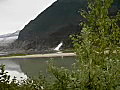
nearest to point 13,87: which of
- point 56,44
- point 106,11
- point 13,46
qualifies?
point 106,11

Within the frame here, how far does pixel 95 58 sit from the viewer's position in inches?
269

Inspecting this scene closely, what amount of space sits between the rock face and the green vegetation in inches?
5205

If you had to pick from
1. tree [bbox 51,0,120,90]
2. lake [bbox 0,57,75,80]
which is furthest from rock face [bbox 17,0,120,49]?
tree [bbox 51,0,120,90]

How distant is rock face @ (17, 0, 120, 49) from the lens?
15100 cm

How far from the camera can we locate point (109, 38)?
7223mm

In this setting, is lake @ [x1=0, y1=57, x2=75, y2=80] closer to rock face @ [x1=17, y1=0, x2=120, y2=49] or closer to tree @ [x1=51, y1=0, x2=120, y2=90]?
tree @ [x1=51, y1=0, x2=120, y2=90]

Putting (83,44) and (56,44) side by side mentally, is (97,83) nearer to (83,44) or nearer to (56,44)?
(83,44)

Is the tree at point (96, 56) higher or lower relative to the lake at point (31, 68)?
higher

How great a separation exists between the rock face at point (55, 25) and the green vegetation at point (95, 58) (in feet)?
434

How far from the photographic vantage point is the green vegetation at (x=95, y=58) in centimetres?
619

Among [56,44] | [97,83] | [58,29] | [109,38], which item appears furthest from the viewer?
[58,29]

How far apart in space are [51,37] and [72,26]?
12722 mm

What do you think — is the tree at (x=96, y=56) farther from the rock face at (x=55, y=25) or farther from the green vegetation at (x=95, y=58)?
the rock face at (x=55, y=25)

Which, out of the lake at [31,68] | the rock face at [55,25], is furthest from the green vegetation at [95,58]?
the rock face at [55,25]
